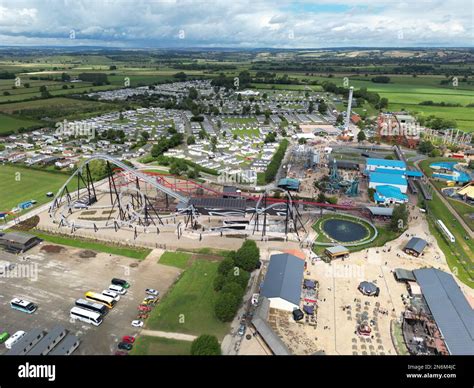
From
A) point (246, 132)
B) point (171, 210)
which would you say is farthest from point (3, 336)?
point (246, 132)

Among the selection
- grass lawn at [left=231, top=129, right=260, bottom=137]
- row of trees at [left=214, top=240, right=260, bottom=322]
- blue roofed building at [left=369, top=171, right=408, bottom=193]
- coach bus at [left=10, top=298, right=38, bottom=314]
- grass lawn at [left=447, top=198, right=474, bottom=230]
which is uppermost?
grass lawn at [left=231, top=129, right=260, bottom=137]

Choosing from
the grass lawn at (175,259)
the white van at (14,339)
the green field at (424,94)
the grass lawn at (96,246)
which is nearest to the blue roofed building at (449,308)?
the grass lawn at (175,259)

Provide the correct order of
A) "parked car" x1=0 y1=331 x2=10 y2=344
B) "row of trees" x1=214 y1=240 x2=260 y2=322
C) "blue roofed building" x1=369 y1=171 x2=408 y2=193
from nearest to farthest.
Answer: "parked car" x1=0 y1=331 x2=10 y2=344, "row of trees" x1=214 y1=240 x2=260 y2=322, "blue roofed building" x1=369 y1=171 x2=408 y2=193

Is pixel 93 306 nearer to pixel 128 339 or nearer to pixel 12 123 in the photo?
pixel 128 339

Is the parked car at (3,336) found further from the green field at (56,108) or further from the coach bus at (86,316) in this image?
the green field at (56,108)

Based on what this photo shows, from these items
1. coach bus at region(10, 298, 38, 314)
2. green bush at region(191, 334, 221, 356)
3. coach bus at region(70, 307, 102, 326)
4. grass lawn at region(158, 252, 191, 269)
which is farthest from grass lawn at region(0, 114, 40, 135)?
green bush at region(191, 334, 221, 356)

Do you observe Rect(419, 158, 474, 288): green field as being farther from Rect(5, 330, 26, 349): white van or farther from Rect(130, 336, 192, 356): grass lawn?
Rect(5, 330, 26, 349): white van
